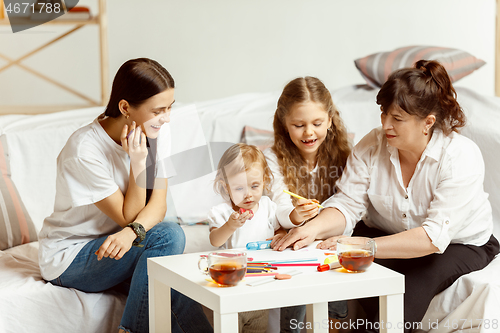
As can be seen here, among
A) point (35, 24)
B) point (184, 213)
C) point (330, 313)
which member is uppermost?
point (35, 24)

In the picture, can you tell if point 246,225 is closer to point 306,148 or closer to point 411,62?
point 306,148

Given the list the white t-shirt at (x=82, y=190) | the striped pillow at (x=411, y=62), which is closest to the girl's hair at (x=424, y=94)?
the white t-shirt at (x=82, y=190)

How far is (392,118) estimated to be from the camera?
134 cm

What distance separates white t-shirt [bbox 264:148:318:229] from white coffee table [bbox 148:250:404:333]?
1.11 feet

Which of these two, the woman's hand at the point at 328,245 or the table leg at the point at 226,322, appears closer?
the table leg at the point at 226,322

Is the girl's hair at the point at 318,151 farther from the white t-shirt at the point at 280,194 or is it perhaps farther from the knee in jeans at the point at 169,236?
the knee in jeans at the point at 169,236

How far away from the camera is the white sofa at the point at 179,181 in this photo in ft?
4.18

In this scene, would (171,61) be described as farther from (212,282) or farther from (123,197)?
(212,282)

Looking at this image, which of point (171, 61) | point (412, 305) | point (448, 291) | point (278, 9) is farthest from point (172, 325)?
point (278, 9)

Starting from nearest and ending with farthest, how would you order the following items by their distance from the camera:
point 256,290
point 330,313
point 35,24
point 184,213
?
point 256,290 < point 330,313 < point 184,213 < point 35,24

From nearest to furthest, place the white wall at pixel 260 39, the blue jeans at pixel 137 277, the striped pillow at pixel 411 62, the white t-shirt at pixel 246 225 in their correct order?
the blue jeans at pixel 137 277 → the white t-shirt at pixel 246 225 → the striped pillow at pixel 411 62 → the white wall at pixel 260 39

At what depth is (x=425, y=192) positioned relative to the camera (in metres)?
1.37

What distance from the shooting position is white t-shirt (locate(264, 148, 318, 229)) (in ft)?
4.53

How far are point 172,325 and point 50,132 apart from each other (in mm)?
968
